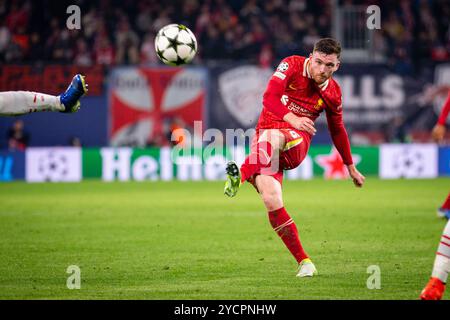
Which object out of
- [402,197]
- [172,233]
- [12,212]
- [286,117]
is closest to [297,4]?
[402,197]

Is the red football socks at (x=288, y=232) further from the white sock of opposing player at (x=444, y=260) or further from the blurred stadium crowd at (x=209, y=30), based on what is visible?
the blurred stadium crowd at (x=209, y=30)

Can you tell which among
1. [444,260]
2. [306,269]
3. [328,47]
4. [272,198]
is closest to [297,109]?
[328,47]

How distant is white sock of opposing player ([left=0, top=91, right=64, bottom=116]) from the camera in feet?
26.1

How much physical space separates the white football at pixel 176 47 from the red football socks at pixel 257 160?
5.38ft

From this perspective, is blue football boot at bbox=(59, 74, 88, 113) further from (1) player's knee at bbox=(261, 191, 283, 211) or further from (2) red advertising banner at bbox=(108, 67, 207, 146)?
(2) red advertising banner at bbox=(108, 67, 207, 146)

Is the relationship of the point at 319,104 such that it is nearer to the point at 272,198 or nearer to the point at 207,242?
the point at 272,198

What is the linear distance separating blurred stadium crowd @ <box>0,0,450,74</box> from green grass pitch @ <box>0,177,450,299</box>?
573 centimetres

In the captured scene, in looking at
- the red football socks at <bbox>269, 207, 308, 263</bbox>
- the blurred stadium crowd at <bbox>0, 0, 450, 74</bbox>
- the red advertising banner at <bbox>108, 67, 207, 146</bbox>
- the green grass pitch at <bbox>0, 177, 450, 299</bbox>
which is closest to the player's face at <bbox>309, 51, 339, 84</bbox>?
the red football socks at <bbox>269, 207, 308, 263</bbox>

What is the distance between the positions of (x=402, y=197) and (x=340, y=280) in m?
9.72

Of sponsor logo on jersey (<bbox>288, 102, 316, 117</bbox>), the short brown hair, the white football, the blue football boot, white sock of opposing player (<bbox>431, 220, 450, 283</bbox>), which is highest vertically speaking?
the white football

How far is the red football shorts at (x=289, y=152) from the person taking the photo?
346 inches

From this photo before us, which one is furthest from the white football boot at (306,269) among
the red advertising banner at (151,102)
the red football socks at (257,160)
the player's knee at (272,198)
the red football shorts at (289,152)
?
the red advertising banner at (151,102)

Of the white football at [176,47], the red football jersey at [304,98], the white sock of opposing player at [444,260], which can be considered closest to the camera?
the white sock of opposing player at [444,260]

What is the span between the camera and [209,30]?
25125 mm
